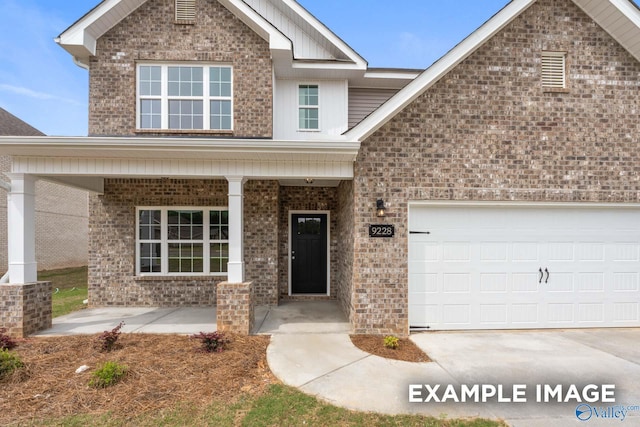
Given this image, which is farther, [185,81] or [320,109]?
[320,109]

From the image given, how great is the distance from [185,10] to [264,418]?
917cm

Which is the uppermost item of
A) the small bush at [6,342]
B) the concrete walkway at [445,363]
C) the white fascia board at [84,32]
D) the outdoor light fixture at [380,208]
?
the white fascia board at [84,32]

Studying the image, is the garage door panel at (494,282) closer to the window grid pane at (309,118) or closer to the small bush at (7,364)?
the window grid pane at (309,118)

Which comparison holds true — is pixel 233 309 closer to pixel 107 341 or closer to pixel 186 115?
pixel 107 341

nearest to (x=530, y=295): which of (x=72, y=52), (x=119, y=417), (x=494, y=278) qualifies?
(x=494, y=278)

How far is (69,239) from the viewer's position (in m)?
18.9

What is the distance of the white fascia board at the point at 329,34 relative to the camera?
8.73 metres

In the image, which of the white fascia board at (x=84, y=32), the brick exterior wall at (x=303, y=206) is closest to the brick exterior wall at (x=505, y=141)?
the brick exterior wall at (x=303, y=206)

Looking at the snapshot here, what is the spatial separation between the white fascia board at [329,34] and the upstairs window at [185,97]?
102 inches

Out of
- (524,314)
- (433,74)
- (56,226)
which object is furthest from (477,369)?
(56,226)

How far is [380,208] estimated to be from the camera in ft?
19.3

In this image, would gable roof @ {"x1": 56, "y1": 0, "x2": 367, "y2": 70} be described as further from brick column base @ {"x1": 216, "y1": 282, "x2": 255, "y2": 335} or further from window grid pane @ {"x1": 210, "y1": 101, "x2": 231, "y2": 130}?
brick column base @ {"x1": 216, "y1": 282, "x2": 255, "y2": 335}

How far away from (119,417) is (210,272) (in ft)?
16.7

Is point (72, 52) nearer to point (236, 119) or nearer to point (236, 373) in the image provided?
point (236, 119)
